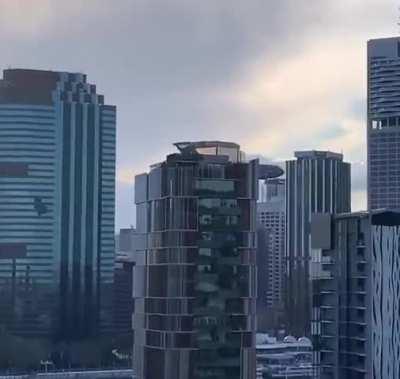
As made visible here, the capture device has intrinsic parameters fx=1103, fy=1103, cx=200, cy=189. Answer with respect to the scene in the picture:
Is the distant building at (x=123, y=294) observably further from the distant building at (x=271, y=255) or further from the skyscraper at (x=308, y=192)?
the skyscraper at (x=308, y=192)

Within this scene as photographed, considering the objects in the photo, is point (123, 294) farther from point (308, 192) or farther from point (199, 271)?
point (199, 271)

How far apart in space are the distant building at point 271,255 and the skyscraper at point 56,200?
1417 centimetres

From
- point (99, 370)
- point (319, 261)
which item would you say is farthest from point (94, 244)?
point (319, 261)

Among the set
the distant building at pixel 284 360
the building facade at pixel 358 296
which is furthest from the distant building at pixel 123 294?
the building facade at pixel 358 296

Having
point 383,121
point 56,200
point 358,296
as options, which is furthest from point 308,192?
point 358,296

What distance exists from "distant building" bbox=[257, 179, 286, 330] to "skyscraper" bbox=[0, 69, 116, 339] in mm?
14166

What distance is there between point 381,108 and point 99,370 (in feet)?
149

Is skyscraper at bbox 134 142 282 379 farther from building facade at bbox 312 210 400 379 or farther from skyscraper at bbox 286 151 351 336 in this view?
skyscraper at bbox 286 151 351 336

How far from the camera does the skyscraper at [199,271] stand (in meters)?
27.0

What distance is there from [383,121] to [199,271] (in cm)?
6798

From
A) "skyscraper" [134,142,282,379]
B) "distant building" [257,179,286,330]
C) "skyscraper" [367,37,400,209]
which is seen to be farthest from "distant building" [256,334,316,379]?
"skyscraper" [367,37,400,209]

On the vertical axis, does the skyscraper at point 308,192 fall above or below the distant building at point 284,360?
above

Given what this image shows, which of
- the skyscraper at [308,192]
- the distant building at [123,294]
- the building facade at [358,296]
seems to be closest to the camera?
the building facade at [358,296]

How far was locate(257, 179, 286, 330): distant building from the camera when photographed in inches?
3141
